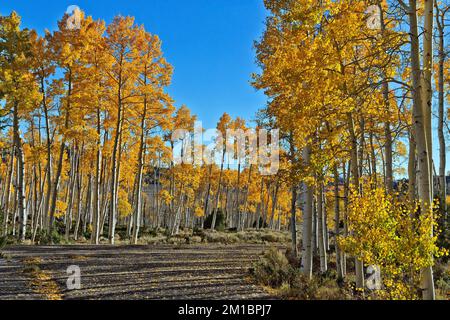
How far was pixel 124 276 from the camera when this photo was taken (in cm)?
898

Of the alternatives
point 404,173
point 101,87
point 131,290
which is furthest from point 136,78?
point 404,173

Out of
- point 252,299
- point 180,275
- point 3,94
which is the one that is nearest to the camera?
point 252,299

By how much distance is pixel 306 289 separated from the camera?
7809 millimetres

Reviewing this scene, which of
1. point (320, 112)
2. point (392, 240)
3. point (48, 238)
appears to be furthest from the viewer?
point (48, 238)

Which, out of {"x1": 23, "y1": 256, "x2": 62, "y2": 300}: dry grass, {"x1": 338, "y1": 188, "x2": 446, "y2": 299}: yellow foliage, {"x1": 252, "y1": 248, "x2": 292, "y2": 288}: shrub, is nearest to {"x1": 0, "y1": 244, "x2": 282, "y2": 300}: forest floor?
{"x1": 23, "y1": 256, "x2": 62, "y2": 300}: dry grass

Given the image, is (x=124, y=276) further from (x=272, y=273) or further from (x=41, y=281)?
(x=272, y=273)

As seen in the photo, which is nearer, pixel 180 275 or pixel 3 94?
pixel 180 275

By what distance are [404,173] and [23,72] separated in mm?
21431

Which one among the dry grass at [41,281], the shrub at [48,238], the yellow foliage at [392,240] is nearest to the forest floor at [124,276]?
the dry grass at [41,281]

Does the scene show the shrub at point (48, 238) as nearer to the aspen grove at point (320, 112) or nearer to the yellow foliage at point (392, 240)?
the aspen grove at point (320, 112)

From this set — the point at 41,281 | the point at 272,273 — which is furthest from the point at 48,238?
the point at 272,273

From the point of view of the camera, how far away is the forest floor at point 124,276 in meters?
7.28

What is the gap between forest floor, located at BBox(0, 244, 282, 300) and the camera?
7.28 meters
